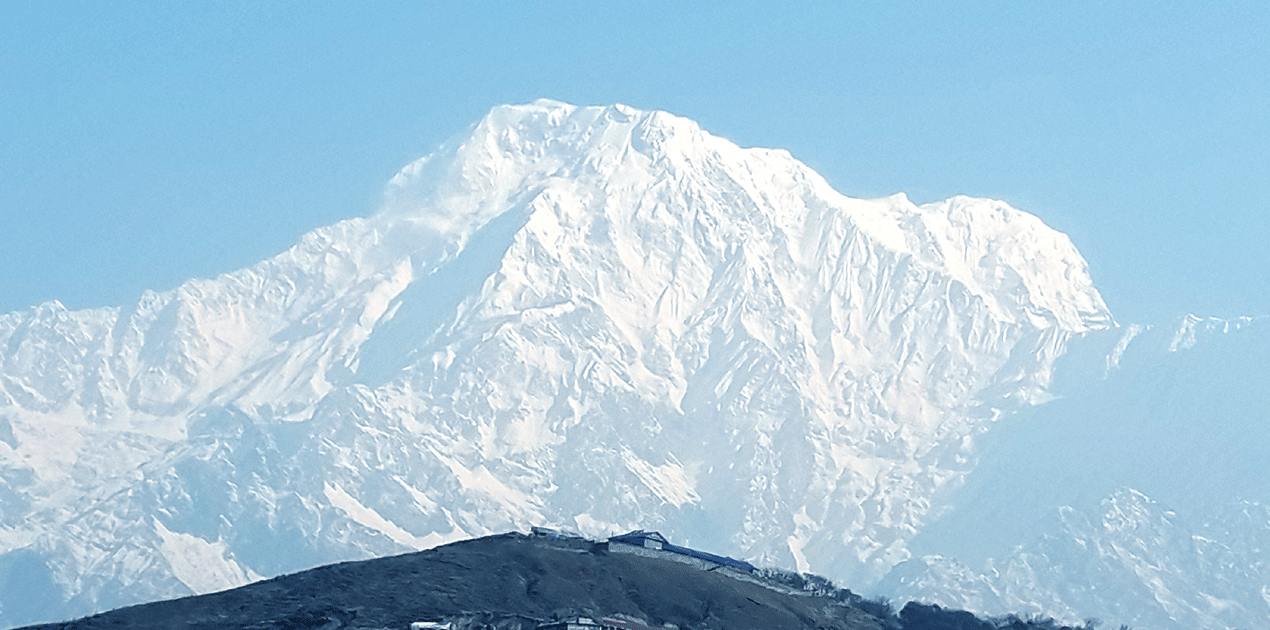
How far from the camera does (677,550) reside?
164 meters

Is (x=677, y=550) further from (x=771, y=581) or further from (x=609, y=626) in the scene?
(x=609, y=626)

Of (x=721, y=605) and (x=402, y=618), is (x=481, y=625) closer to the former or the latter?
(x=402, y=618)

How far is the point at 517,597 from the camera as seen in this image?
454 feet

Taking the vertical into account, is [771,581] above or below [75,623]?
above

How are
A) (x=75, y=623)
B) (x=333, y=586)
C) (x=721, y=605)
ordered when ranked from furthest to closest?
(x=721, y=605), (x=333, y=586), (x=75, y=623)

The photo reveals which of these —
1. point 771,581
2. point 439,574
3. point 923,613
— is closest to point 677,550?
point 771,581

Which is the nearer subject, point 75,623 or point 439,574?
point 75,623

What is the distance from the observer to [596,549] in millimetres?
151250

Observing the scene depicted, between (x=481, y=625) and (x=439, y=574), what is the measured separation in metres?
11.1

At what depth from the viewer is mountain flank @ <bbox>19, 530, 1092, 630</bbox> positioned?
427 feet

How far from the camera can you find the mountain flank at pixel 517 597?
427 ft

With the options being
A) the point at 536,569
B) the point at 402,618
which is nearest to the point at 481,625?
the point at 402,618

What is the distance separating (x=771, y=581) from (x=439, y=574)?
30.0m

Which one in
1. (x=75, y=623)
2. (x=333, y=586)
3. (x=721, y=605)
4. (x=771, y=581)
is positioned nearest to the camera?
(x=75, y=623)
